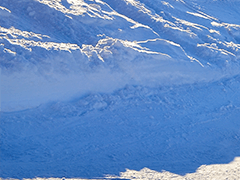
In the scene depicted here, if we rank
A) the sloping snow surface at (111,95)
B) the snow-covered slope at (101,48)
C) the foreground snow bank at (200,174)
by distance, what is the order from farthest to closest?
1. the snow-covered slope at (101,48)
2. the sloping snow surface at (111,95)
3. the foreground snow bank at (200,174)

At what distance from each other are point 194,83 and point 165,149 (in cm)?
242

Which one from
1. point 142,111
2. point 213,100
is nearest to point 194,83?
point 213,100

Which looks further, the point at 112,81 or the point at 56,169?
the point at 112,81

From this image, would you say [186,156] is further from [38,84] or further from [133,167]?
[38,84]

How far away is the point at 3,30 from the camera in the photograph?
24.5 feet

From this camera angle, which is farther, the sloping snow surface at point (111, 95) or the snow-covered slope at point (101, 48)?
the snow-covered slope at point (101, 48)

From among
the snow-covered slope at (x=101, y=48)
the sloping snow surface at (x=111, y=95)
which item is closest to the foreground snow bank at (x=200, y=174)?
the sloping snow surface at (x=111, y=95)

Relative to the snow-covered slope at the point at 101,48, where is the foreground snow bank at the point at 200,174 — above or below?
below

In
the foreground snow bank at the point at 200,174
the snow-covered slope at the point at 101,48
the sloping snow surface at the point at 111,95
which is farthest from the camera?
the snow-covered slope at the point at 101,48

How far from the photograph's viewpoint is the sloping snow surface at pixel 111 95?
6.27 m

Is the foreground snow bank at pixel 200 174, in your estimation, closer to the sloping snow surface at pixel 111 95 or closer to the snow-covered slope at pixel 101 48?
the sloping snow surface at pixel 111 95

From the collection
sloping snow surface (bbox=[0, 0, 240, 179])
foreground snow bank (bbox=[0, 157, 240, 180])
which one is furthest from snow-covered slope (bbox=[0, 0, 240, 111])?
foreground snow bank (bbox=[0, 157, 240, 180])

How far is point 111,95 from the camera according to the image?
749 centimetres

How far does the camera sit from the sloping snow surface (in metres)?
6.27
